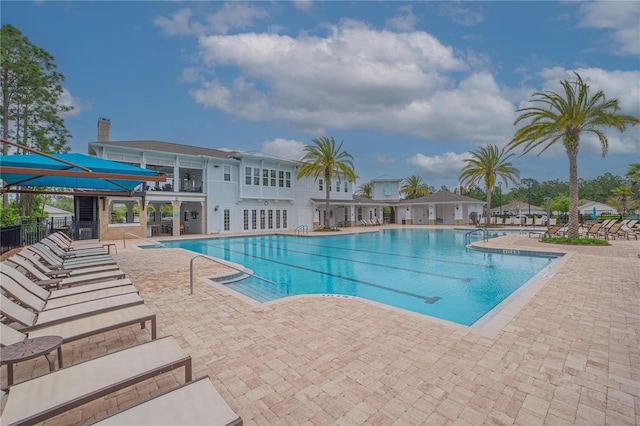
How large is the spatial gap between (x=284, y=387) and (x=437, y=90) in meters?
24.6

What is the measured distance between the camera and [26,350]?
2799 millimetres

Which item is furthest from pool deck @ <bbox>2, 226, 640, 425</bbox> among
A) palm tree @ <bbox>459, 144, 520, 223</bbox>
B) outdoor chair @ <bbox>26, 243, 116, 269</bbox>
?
palm tree @ <bbox>459, 144, 520, 223</bbox>

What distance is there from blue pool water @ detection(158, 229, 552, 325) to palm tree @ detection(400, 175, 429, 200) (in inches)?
1380

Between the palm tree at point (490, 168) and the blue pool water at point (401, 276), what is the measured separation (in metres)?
20.3

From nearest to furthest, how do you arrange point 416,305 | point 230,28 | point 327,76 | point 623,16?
1. point 416,305
2. point 623,16
3. point 230,28
4. point 327,76

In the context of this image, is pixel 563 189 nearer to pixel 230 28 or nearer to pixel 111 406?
pixel 230 28

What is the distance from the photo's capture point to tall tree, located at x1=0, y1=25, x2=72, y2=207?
818 inches

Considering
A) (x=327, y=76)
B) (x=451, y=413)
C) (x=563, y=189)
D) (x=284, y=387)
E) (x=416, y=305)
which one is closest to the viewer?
(x=451, y=413)

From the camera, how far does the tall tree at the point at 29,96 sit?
2078 centimetres

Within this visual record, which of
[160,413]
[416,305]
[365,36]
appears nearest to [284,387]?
[160,413]

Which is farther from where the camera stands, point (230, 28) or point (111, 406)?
point (230, 28)

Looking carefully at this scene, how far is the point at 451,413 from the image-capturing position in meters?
2.62

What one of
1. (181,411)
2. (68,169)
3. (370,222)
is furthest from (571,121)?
(370,222)

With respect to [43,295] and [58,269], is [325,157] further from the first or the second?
[43,295]
